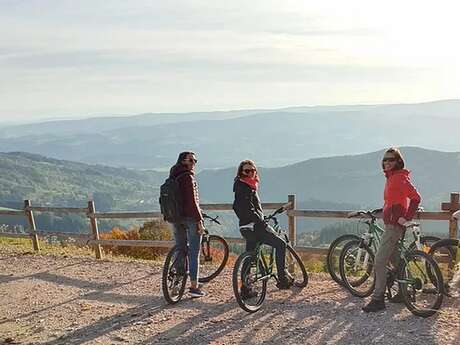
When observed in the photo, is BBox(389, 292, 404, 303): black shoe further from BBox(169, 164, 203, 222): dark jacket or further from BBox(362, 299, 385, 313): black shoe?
BBox(169, 164, 203, 222): dark jacket

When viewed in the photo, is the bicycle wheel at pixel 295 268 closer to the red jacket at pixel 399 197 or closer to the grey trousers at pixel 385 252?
the grey trousers at pixel 385 252

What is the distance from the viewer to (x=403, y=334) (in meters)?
6.20

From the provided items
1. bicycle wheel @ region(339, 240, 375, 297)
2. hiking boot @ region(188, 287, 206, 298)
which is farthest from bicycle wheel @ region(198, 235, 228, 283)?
bicycle wheel @ region(339, 240, 375, 297)

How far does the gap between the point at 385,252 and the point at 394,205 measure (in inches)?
25.7

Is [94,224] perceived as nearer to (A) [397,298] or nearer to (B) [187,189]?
(B) [187,189]

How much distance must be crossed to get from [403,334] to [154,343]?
311cm

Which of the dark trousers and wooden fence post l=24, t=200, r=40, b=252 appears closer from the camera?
the dark trousers

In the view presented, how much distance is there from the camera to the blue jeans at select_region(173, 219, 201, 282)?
7867 millimetres

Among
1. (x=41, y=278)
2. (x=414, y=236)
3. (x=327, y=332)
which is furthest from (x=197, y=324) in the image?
(x=41, y=278)

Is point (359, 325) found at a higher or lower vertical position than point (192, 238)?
lower

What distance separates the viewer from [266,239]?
7629 mm

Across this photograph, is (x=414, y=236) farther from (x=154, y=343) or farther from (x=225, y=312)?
(x=154, y=343)

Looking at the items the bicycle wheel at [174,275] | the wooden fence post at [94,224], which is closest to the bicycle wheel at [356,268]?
the bicycle wheel at [174,275]

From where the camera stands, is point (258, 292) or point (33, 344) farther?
point (258, 292)
